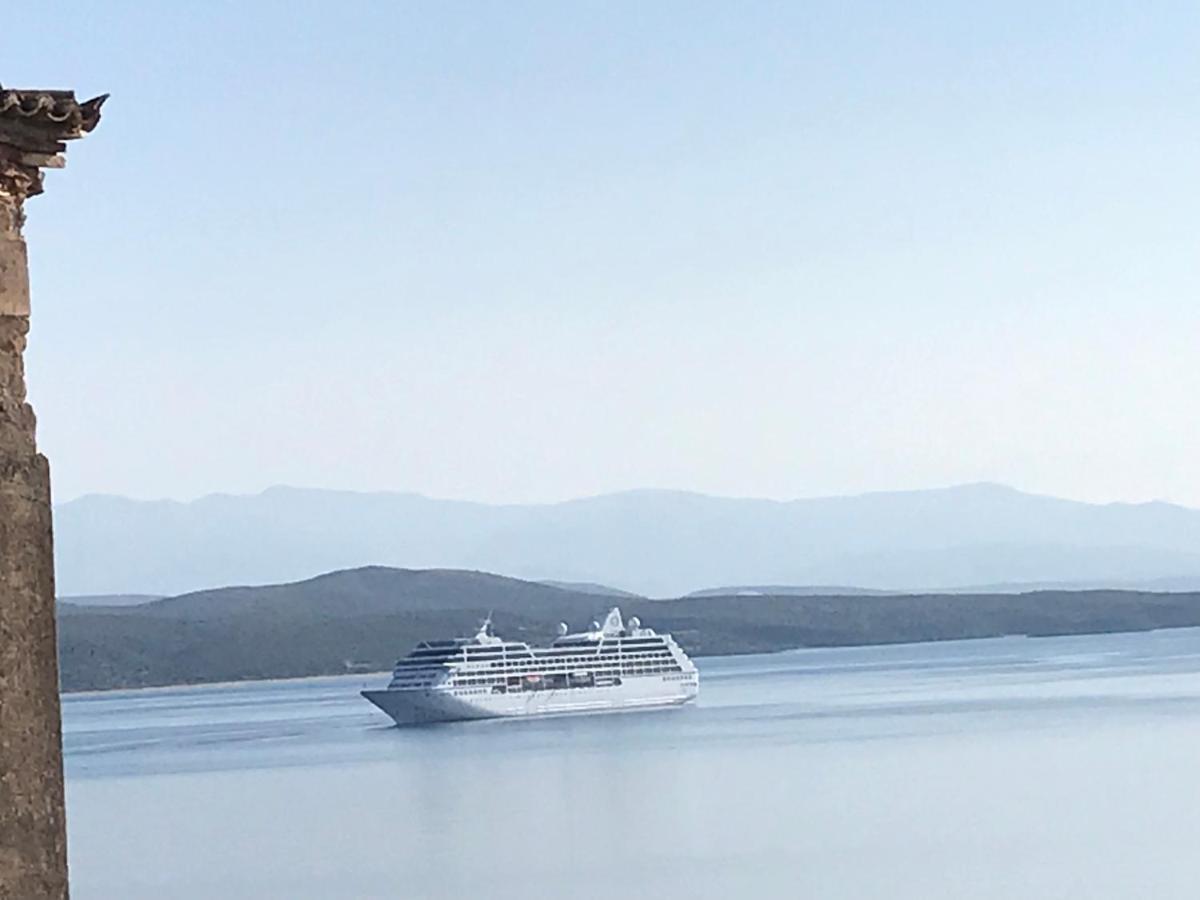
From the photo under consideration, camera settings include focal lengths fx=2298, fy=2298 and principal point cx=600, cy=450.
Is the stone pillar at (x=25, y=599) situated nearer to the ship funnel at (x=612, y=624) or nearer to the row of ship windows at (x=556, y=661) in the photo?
the row of ship windows at (x=556, y=661)

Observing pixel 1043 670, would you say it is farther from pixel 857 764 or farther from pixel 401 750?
pixel 857 764

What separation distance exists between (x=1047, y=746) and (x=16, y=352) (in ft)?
107

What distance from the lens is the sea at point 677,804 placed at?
21.2 metres

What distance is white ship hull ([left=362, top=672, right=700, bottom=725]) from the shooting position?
47.8 m

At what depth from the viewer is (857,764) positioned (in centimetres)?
3309

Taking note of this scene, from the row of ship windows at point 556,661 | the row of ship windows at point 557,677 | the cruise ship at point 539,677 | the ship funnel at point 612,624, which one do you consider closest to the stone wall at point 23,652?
the cruise ship at point 539,677

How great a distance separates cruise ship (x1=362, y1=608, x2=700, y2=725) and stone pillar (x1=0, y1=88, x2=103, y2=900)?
147 feet

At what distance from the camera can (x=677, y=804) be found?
29156 millimetres

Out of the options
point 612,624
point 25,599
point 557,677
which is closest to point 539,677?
point 557,677

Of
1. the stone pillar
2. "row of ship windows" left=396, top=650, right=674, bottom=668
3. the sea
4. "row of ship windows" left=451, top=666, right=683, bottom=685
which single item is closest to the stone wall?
the stone pillar

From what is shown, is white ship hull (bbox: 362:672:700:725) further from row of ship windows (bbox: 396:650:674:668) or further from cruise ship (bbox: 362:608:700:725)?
row of ship windows (bbox: 396:650:674:668)

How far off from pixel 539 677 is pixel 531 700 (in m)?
0.71

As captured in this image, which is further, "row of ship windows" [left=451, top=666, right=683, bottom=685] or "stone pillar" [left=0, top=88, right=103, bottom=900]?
"row of ship windows" [left=451, top=666, right=683, bottom=685]

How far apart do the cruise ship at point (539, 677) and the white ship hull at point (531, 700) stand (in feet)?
0.07
